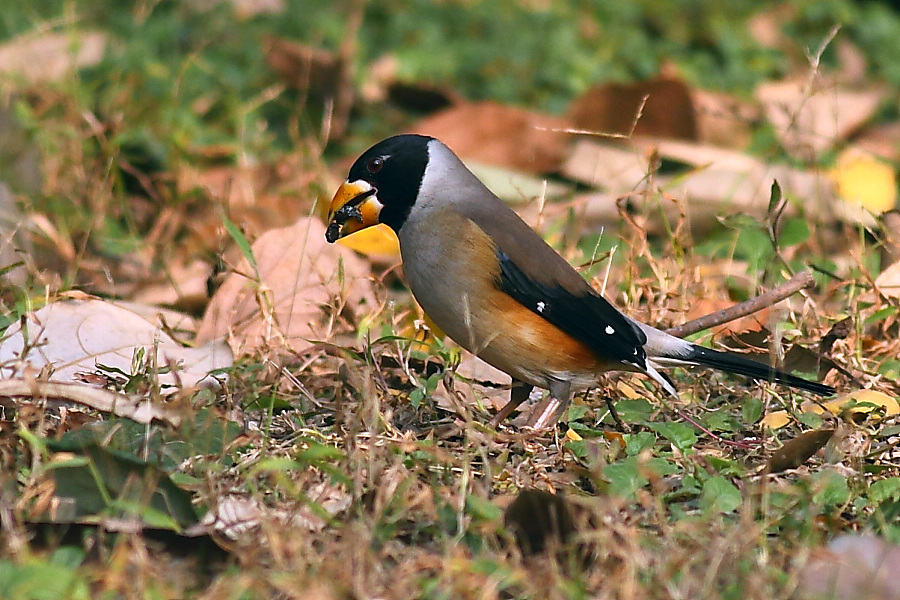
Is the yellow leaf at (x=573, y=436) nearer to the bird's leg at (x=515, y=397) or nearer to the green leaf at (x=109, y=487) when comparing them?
the bird's leg at (x=515, y=397)

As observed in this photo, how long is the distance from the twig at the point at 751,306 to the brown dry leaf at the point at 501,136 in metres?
2.56

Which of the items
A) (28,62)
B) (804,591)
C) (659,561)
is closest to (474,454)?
(659,561)

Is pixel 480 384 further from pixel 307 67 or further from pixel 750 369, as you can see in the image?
pixel 307 67

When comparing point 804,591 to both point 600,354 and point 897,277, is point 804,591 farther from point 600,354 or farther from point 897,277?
point 897,277

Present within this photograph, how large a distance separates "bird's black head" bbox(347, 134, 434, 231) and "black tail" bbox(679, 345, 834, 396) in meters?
1.11

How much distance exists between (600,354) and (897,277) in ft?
4.81

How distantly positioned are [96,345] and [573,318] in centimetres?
163

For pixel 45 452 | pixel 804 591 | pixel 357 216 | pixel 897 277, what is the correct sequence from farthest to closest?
pixel 897 277, pixel 357 216, pixel 45 452, pixel 804 591

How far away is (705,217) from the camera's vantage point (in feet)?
20.8

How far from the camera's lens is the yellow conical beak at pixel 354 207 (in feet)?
15.2

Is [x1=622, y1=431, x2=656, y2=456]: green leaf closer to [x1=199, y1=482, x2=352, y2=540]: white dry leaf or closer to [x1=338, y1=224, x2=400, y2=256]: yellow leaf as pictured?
[x1=199, y1=482, x2=352, y2=540]: white dry leaf

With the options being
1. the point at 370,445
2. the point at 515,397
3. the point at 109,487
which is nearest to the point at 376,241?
the point at 515,397

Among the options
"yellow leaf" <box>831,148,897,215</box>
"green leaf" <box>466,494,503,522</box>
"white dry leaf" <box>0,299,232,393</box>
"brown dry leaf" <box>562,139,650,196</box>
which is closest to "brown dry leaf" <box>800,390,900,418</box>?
"green leaf" <box>466,494,503,522</box>

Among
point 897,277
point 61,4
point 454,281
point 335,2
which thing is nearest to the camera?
point 454,281
